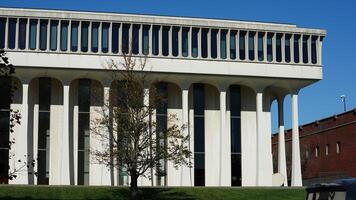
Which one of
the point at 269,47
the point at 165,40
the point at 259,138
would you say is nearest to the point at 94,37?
the point at 165,40

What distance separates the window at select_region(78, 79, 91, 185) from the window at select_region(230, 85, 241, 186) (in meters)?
13.8

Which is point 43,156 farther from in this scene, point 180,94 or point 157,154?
point 157,154

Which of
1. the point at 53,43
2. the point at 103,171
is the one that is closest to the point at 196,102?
the point at 103,171

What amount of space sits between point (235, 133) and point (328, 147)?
1182 cm

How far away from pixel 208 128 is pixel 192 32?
9.61 metres

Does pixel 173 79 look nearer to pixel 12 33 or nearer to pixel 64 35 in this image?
pixel 64 35

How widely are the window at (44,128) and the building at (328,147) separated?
79.9 ft

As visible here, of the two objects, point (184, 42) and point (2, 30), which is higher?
point (2, 30)

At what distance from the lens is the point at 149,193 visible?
1704 inches

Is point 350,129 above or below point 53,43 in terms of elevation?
below

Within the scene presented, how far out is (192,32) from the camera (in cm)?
5759

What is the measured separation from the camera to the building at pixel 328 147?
61.6 metres

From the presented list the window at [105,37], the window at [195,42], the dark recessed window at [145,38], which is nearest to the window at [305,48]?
the window at [195,42]

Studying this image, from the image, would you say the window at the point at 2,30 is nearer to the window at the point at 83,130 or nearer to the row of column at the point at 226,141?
the row of column at the point at 226,141
